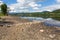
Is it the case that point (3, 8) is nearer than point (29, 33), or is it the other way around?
point (29, 33)

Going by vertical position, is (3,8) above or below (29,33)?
below

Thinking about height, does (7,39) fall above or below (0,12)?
above

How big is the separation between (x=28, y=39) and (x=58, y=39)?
2.87 meters

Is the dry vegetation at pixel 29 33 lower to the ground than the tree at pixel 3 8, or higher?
higher

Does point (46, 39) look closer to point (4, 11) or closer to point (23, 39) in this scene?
point (23, 39)

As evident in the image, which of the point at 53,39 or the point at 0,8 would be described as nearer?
the point at 53,39

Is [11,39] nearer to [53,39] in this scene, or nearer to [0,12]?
[53,39]

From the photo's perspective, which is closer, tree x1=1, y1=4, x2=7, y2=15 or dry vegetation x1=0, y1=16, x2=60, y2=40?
dry vegetation x1=0, y1=16, x2=60, y2=40

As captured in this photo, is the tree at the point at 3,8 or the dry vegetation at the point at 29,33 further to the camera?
the tree at the point at 3,8

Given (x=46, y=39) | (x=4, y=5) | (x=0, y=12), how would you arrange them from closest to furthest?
1. (x=46, y=39)
2. (x=4, y=5)
3. (x=0, y=12)

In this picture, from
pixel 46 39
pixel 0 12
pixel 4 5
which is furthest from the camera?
pixel 0 12

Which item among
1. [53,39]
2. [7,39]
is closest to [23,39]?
[7,39]

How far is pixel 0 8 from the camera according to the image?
110m

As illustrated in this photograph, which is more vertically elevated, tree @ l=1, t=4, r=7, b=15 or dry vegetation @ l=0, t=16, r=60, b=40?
dry vegetation @ l=0, t=16, r=60, b=40
